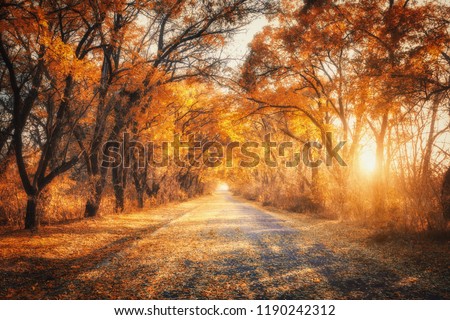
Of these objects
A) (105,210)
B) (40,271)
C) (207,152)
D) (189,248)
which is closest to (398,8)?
(189,248)

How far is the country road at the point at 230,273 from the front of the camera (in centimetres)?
394

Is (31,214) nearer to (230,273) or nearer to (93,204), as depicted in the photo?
(93,204)

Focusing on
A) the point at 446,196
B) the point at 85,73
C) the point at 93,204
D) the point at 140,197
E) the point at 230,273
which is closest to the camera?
the point at 230,273

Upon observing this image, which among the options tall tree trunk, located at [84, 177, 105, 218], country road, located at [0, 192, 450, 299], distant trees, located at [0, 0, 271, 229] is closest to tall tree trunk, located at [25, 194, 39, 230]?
distant trees, located at [0, 0, 271, 229]

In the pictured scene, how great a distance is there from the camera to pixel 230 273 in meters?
4.76

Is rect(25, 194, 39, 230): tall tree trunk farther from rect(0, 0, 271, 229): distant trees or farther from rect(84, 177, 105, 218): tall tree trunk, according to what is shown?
rect(84, 177, 105, 218): tall tree trunk

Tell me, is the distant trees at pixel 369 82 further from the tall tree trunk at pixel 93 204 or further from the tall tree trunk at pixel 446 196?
the tall tree trunk at pixel 93 204

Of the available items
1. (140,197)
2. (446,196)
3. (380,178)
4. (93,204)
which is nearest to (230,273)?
(446,196)

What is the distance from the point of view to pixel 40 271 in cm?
500

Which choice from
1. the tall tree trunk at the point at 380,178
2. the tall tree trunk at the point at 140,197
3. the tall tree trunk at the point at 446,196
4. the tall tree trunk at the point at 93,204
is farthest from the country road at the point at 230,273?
the tall tree trunk at the point at 140,197

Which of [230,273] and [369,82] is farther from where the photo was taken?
[369,82]

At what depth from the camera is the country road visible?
3.94 m

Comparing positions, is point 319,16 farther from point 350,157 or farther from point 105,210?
point 105,210

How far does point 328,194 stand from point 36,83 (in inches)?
523
